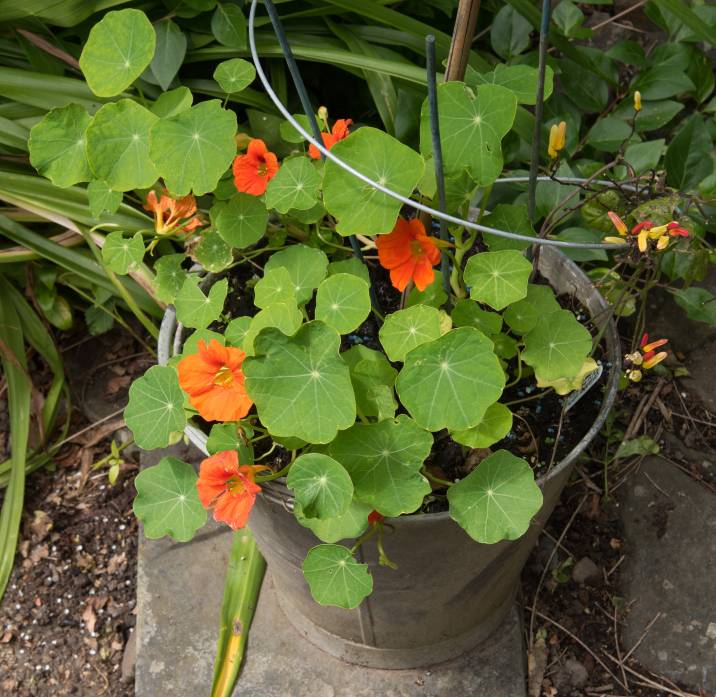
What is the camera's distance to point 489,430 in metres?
1.12

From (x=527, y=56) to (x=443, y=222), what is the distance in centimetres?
85

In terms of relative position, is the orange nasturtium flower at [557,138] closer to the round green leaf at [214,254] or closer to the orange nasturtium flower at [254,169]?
the orange nasturtium flower at [254,169]

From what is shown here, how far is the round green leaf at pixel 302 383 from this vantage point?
3.36 feet

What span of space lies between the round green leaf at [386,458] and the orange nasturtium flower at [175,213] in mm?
464

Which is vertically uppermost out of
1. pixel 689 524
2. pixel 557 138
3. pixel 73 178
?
pixel 557 138

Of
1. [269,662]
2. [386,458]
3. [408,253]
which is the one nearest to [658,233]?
[408,253]

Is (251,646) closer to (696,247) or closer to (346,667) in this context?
(346,667)

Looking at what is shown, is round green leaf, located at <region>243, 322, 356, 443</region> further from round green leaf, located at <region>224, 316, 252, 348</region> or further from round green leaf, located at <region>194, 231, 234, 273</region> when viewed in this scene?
round green leaf, located at <region>194, 231, 234, 273</region>

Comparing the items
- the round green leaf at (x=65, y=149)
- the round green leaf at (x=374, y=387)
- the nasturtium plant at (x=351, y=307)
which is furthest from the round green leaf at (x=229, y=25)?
the round green leaf at (x=374, y=387)

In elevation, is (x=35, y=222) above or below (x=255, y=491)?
below

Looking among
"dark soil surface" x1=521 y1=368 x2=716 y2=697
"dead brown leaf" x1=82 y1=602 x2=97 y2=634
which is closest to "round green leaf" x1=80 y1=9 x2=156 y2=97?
"dead brown leaf" x1=82 y1=602 x2=97 y2=634

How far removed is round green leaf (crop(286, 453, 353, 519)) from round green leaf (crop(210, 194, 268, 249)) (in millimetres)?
406

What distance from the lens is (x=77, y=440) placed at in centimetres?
204

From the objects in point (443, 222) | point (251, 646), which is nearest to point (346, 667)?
point (251, 646)
